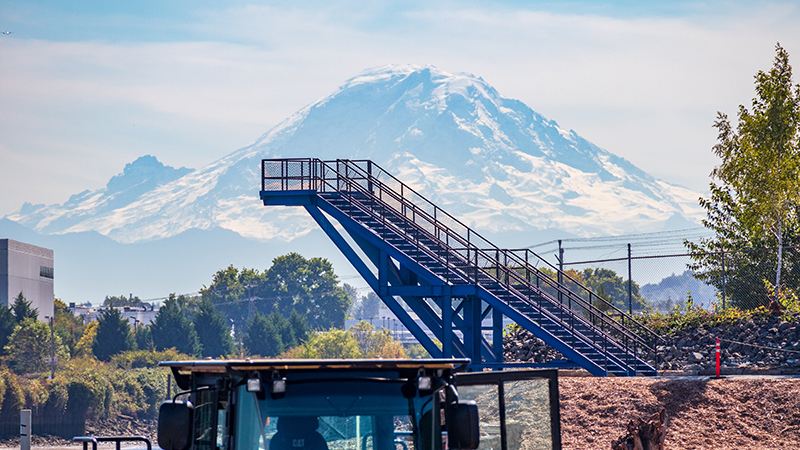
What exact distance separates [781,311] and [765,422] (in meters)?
10.2

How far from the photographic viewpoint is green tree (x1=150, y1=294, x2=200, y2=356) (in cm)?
10356

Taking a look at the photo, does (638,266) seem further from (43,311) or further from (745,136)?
(43,311)

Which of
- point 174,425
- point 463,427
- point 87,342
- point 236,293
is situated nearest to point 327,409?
point 463,427

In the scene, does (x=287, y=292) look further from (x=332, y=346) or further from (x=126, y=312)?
(x=332, y=346)

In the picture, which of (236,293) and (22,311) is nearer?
(22,311)

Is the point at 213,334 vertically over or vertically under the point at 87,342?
over

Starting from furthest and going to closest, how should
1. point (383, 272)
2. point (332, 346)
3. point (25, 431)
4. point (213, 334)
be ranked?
1. point (332, 346)
2. point (213, 334)
3. point (383, 272)
4. point (25, 431)

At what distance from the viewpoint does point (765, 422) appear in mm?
18688

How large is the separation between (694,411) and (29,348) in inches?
2938

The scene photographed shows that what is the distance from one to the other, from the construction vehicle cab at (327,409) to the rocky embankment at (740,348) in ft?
64.8

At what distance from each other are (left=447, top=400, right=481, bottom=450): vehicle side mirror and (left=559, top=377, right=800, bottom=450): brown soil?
→ 13.6 m

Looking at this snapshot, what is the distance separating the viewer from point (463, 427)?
630cm

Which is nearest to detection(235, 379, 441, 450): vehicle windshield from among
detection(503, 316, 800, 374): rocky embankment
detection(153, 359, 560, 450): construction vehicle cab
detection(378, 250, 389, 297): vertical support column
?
detection(153, 359, 560, 450): construction vehicle cab

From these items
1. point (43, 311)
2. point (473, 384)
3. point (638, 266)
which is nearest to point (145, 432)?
point (43, 311)
